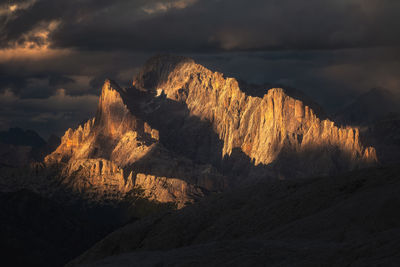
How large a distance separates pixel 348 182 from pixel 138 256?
56701 millimetres

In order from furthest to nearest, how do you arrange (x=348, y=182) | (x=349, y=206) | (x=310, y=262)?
1. (x=348, y=182)
2. (x=349, y=206)
3. (x=310, y=262)

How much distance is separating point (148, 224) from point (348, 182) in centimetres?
6047

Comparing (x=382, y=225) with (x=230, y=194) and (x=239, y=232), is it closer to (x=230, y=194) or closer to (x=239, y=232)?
(x=239, y=232)

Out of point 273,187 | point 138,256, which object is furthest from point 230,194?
point 138,256

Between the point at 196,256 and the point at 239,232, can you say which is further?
the point at 239,232

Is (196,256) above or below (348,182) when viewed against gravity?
below

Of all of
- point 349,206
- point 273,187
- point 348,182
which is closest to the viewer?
point 349,206

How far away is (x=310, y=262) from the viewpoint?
74.2m

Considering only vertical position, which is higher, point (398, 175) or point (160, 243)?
point (398, 175)

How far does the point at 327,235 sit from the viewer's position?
322 feet

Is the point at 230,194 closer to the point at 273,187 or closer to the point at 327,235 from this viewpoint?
the point at 273,187

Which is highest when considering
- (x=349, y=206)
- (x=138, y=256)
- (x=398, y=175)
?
(x=398, y=175)

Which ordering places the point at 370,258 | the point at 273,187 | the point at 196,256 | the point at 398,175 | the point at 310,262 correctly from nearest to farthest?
the point at 370,258, the point at 310,262, the point at 196,256, the point at 398,175, the point at 273,187

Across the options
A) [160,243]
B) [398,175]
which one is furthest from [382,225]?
[160,243]
